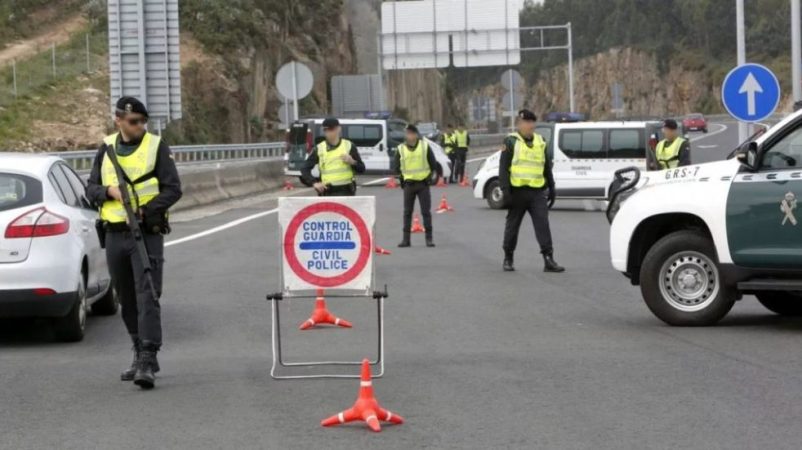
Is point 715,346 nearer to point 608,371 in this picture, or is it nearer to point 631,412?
point 608,371

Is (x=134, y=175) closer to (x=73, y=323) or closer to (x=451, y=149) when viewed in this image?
(x=73, y=323)

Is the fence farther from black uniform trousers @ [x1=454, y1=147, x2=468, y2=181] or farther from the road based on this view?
the road

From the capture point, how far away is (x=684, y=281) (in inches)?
476

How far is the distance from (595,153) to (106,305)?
17.8 m

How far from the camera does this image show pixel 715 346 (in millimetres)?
10867

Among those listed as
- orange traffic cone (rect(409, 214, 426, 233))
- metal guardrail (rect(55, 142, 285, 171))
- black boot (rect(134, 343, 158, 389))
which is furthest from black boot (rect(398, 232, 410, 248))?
metal guardrail (rect(55, 142, 285, 171))

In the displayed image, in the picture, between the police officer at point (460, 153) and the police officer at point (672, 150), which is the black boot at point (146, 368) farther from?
the police officer at point (460, 153)

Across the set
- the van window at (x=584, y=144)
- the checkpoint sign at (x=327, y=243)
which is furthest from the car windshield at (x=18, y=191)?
the van window at (x=584, y=144)

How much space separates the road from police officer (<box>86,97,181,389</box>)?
36 cm

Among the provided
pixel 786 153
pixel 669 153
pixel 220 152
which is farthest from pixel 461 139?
pixel 786 153

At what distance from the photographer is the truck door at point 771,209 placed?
1141 centimetres

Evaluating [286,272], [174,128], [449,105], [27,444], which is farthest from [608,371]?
[449,105]

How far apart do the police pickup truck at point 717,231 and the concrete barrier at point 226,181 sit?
18.4 m

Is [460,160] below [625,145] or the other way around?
below
